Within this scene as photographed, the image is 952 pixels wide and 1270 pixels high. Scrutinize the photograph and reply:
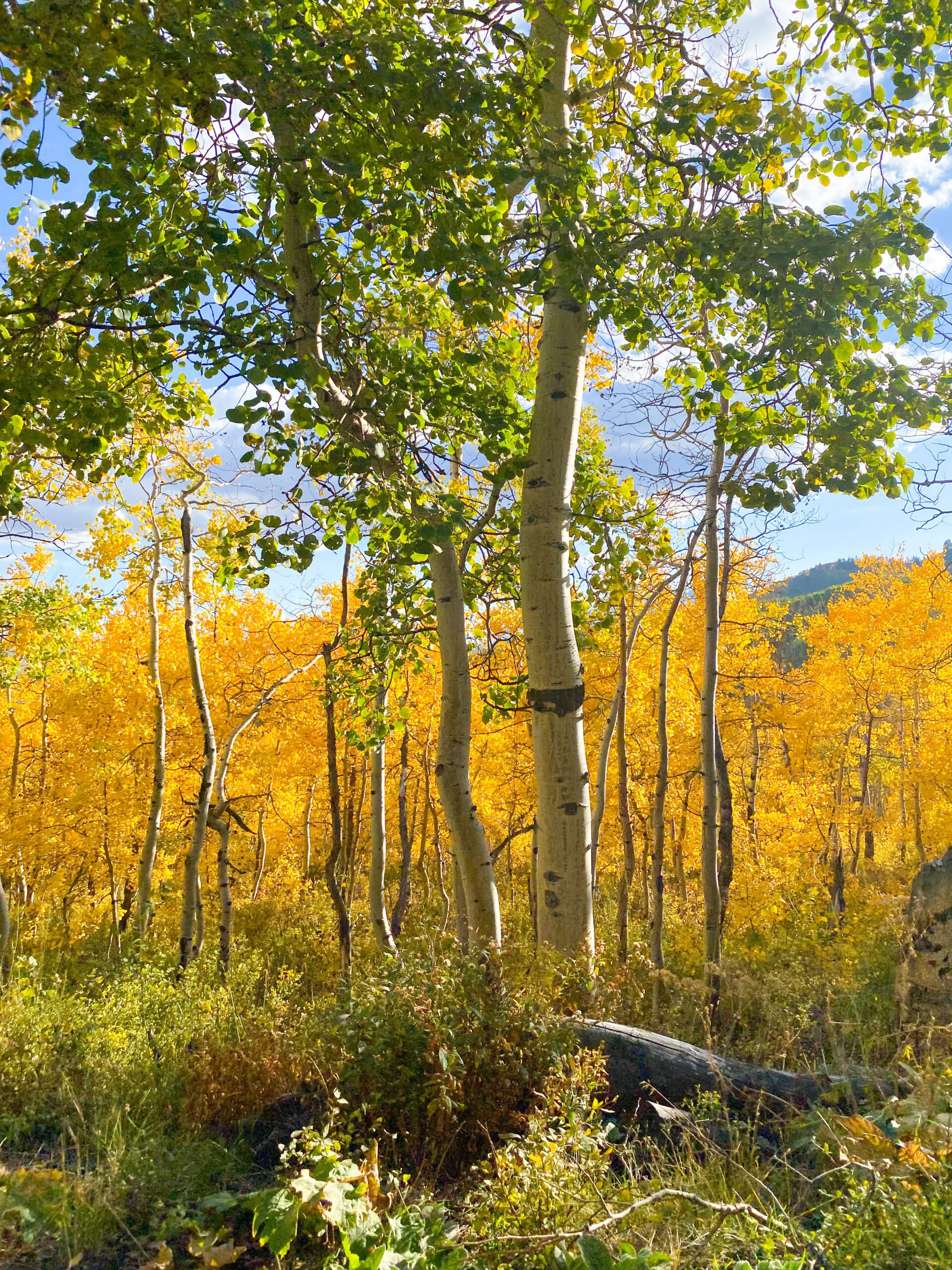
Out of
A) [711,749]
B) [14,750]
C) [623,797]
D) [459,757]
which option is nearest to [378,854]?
[623,797]

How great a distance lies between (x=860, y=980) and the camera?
8.45 metres

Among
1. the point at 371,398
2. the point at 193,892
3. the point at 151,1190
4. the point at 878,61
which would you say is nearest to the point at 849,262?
the point at 878,61

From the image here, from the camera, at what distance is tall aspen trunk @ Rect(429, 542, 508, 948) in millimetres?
3863

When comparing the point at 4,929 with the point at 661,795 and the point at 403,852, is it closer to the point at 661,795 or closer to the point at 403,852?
the point at 403,852

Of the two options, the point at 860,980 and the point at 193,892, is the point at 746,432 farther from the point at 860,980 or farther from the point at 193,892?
the point at 193,892

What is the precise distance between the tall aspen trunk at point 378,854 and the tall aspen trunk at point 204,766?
2.27m

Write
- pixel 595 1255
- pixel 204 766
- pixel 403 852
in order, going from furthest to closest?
pixel 403 852, pixel 204 766, pixel 595 1255

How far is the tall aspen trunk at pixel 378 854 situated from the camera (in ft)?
23.0

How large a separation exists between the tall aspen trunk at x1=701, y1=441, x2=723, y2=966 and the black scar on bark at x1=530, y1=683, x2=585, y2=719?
11.4ft

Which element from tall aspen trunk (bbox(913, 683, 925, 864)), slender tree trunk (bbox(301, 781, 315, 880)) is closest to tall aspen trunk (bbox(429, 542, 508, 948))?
slender tree trunk (bbox(301, 781, 315, 880))

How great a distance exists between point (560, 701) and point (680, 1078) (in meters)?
1.98

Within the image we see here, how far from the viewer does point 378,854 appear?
744 cm

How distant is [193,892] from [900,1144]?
362 inches

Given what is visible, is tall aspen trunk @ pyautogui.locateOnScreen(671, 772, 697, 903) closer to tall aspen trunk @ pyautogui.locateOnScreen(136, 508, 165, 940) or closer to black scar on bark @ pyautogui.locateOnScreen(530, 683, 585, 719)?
tall aspen trunk @ pyautogui.locateOnScreen(136, 508, 165, 940)
